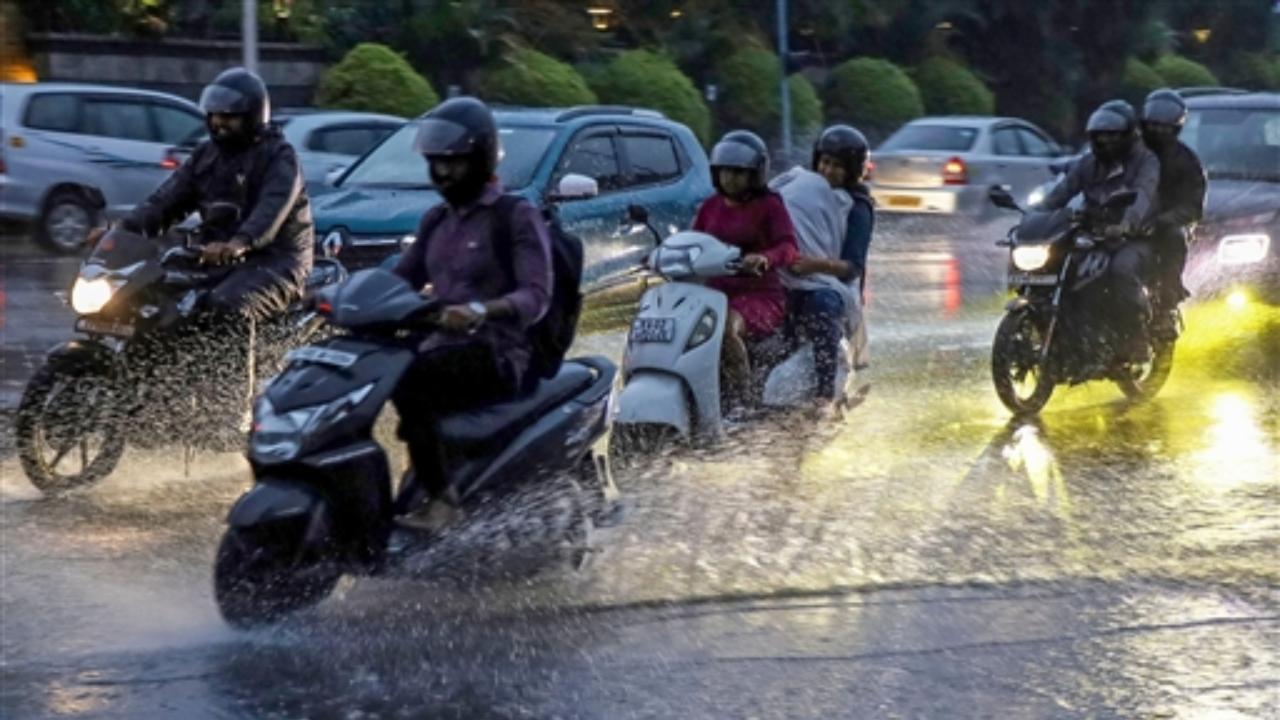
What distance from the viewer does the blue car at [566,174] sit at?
14.3 m

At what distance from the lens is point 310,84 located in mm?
33719

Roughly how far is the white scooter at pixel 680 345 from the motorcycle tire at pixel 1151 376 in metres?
3.99

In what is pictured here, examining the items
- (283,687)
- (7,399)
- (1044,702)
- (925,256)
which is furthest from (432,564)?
(925,256)

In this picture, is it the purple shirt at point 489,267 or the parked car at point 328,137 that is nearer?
the purple shirt at point 489,267

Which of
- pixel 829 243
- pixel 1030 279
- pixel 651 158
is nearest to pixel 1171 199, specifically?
pixel 1030 279

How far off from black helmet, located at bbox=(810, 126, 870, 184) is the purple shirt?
2981mm

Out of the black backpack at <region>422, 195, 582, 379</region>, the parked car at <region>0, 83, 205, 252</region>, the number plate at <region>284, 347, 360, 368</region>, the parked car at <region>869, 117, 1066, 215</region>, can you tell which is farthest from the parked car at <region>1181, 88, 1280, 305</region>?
the parked car at <region>869, 117, 1066, 215</region>

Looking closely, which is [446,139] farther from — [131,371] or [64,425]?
[64,425]

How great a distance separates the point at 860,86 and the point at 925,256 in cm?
1862

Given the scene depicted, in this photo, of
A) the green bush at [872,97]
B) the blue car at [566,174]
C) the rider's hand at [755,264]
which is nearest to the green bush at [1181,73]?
the green bush at [872,97]

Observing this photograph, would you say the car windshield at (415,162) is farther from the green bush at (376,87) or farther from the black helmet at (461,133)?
the green bush at (376,87)

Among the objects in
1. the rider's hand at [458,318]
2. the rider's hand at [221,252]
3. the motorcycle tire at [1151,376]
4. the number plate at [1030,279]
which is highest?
the rider's hand at [458,318]

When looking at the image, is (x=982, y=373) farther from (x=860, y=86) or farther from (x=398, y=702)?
(x=860, y=86)

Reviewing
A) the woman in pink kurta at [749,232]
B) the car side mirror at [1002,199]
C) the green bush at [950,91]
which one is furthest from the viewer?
the green bush at [950,91]
